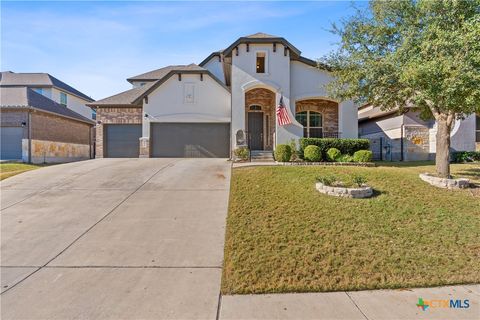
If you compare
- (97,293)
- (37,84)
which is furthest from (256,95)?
(37,84)

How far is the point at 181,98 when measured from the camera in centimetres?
1670

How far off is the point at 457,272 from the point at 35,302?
21.2 feet

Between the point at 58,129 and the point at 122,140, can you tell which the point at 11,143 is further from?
the point at 122,140

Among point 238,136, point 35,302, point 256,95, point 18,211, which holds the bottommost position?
point 35,302

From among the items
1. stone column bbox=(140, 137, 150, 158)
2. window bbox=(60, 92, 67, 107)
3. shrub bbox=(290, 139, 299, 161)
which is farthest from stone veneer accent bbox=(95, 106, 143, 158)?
window bbox=(60, 92, 67, 107)

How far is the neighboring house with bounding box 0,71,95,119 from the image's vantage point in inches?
1112

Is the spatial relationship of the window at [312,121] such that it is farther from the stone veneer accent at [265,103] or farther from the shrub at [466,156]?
the shrub at [466,156]

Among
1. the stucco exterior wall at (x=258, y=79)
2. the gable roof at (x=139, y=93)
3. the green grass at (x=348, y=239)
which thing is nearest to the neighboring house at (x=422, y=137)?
the stucco exterior wall at (x=258, y=79)

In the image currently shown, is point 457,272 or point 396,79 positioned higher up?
point 396,79

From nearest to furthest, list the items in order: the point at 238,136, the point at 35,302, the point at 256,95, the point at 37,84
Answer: the point at 35,302, the point at 238,136, the point at 256,95, the point at 37,84

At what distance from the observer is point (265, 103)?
1667 cm

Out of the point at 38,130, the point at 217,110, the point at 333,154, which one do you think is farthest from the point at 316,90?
the point at 38,130

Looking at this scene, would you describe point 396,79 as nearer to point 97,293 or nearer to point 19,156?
point 97,293

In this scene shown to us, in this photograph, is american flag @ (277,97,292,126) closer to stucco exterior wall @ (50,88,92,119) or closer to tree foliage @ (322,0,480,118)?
tree foliage @ (322,0,480,118)
